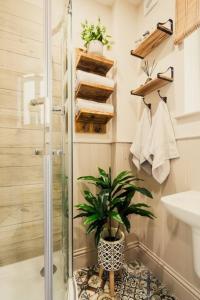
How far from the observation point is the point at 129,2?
1.60 m

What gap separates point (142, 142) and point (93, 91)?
0.54 metres

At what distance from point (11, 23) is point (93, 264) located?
6.14 ft

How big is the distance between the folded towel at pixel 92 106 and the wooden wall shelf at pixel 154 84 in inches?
9.4

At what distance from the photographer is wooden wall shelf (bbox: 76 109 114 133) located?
1.41 meters

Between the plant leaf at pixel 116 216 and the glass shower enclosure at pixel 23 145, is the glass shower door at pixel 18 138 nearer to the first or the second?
the glass shower enclosure at pixel 23 145

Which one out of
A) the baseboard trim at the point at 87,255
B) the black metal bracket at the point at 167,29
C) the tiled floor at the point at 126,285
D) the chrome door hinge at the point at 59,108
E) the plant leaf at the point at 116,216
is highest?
the black metal bracket at the point at 167,29

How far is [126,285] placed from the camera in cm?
128

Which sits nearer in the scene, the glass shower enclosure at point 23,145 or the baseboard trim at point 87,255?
the glass shower enclosure at point 23,145

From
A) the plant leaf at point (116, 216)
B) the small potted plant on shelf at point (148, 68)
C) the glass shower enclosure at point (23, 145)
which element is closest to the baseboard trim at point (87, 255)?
the glass shower enclosure at point (23, 145)

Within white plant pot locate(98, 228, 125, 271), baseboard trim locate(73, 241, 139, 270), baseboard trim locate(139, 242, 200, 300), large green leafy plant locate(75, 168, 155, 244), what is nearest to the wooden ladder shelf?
large green leafy plant locate(75, 168, 155, 244)

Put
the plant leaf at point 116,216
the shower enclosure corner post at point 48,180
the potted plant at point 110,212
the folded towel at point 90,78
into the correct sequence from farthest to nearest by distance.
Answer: the folded towel at point 90,78 → the potted plant at point 110,212 → the plant leaf at point 116,216 → the shower enclosure corner post at point 48,180

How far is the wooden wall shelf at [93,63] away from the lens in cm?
139

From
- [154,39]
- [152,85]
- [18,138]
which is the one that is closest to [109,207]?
[18,138]

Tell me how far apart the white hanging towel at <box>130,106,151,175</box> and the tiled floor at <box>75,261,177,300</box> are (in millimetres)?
765
